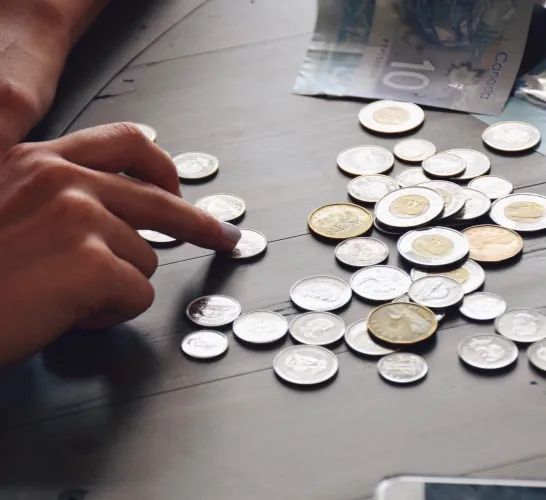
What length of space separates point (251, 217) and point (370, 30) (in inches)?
15.4

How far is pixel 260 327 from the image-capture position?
81 centimetres

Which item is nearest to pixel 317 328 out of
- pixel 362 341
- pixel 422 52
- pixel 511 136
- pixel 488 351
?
pixel 362 341

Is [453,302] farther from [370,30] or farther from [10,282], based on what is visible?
[370,30]

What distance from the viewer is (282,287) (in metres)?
0.86

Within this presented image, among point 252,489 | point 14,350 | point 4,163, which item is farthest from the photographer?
point 4,163

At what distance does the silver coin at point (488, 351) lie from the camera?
0.74 m

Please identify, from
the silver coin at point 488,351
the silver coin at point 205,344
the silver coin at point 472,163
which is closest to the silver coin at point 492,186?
the silver coin at point 472,163

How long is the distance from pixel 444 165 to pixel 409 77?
0.19 m

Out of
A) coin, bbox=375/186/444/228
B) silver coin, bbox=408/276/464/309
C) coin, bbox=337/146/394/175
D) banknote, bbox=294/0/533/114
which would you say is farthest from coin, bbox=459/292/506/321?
banknote, bbox=294/0/533/114

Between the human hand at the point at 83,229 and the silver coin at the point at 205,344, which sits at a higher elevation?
the human hand at the point at 83,229

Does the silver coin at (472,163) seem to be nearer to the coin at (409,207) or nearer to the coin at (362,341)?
the coin at (409,207)

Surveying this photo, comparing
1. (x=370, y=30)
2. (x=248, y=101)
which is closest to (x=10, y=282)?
(x=248, y=101)

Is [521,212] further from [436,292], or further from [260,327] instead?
[260,327]

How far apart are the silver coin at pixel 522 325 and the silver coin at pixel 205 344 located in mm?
229
